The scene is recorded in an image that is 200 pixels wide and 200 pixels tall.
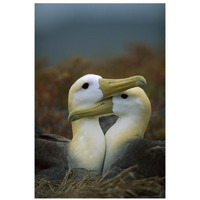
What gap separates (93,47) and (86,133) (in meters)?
0.78

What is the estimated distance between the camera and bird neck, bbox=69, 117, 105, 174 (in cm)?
335

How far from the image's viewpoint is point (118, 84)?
11.1ft

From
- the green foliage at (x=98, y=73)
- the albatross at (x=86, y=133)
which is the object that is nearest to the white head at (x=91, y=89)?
the albatross at (x=86, y=133)

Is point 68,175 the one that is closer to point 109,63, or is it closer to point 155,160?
point 155,160

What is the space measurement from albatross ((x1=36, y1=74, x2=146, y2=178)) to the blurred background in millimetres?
146

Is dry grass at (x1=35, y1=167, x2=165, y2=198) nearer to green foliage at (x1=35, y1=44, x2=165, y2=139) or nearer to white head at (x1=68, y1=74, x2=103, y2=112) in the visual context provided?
green foliage at (x1=35, y1=44, x2=165, y2=139)

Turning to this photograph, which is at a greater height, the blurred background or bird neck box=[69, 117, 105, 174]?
the blurred background

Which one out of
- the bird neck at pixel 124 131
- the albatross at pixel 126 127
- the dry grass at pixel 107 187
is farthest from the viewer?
the bird neck at pixel 124 131

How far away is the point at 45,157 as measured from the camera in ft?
11.3

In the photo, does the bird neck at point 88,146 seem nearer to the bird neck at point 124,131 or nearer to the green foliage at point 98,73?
the bird neck at point 124,131

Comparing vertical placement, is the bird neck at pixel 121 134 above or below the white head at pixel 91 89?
below

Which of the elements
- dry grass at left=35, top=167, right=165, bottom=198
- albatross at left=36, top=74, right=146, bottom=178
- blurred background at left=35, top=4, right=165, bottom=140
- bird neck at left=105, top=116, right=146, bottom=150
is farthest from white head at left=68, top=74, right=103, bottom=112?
dry grass at left=35, top=167, right=165, bottom=198

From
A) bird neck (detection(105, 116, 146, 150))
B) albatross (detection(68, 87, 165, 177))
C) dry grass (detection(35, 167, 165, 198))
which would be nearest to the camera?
dry grass (detection(35, 167, 165, 198))

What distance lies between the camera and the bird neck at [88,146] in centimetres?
335
